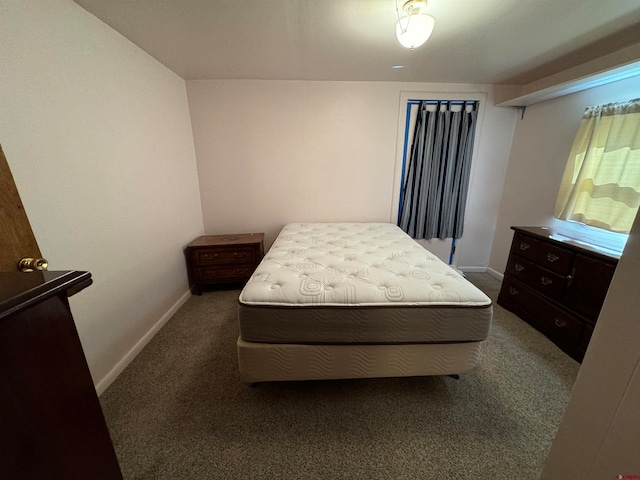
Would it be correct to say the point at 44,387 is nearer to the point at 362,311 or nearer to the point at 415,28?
the point at 362,311

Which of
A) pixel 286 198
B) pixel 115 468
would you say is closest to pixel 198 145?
pixel 286 198

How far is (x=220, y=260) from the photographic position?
2.54 meters

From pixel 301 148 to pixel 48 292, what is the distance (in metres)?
2.61

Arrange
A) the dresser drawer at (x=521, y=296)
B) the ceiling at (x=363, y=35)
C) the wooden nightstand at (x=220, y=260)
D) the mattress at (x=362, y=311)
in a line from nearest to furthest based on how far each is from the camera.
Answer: the mattress at (x=362, y=311) < the ceiling at (x=363, y=35) < the dresser drawer at (x=521, y=296) < the wooden nightstand at (x=220, y=260)

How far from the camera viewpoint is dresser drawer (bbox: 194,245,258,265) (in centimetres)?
249

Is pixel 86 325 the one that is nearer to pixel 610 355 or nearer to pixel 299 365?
pixel 299 365

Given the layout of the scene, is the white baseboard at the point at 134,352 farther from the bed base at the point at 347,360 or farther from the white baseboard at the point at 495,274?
the white baseboard at the point at 495,274

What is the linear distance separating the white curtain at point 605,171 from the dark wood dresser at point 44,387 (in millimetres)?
3220

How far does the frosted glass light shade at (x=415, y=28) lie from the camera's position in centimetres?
130

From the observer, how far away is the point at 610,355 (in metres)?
0.56

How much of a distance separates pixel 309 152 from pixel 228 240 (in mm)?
1415

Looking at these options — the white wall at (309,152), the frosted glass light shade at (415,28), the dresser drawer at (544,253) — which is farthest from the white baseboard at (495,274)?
the frosted glass light shade at (415,28)

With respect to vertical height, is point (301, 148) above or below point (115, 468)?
above

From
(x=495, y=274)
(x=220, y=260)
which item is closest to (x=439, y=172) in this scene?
(x=495, y=274)
